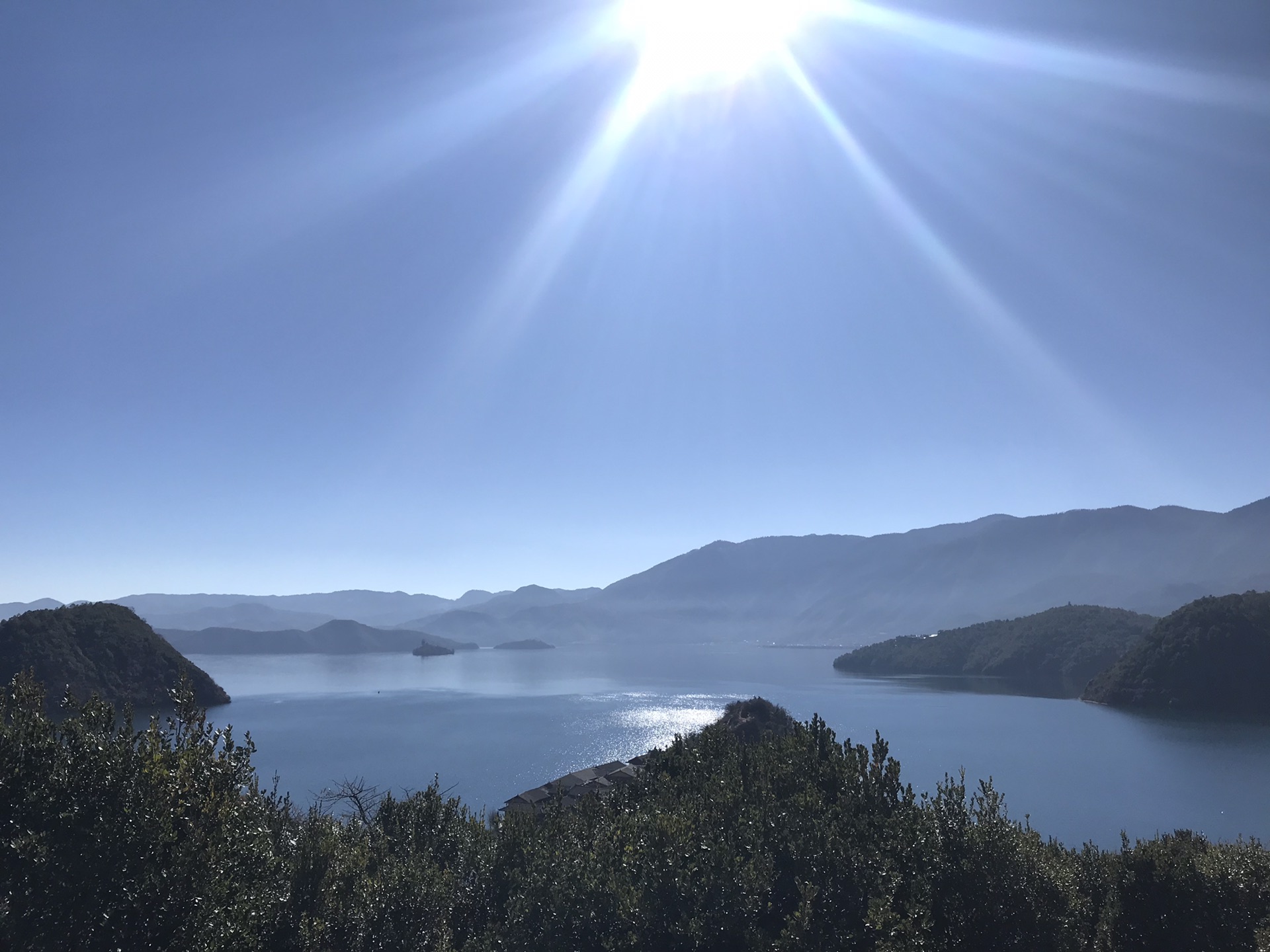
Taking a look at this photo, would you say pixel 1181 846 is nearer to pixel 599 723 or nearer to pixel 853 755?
pixel 853 755

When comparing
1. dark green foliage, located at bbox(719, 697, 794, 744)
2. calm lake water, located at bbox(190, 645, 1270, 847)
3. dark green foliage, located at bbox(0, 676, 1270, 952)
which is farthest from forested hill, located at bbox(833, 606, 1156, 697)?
dark green foliage, located at bbox(0, 676, 1270, 952)

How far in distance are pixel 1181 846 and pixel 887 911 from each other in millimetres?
11281

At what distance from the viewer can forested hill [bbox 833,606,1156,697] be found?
106 m

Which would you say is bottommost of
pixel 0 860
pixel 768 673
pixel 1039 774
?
pixel 768 673

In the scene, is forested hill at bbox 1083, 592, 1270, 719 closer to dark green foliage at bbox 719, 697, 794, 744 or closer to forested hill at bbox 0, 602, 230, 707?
dark green foliage at bbox 719, 697, 794, 744

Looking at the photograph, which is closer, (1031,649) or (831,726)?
(831,726)

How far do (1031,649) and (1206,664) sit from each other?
144 ft

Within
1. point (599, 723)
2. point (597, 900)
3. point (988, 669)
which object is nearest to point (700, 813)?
point (597, 900)

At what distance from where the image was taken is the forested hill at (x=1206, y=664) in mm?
71688

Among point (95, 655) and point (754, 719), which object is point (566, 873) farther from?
point (95, 655)

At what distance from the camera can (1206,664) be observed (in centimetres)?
7500

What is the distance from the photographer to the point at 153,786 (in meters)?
8.85

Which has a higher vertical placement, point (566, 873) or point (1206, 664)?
point (566, 873)

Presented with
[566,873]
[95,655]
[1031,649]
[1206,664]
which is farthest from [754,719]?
[1031,649]
